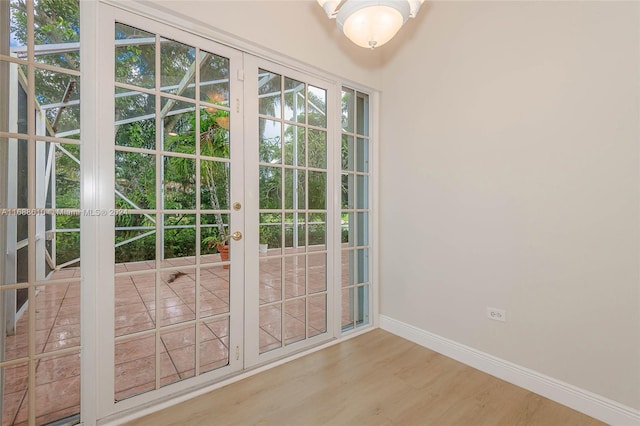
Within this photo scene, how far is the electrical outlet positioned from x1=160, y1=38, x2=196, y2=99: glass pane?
8.84 ft

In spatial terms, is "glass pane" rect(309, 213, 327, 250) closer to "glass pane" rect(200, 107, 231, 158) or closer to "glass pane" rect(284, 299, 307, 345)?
"glass pane" rect(284, 299, 307, 345)

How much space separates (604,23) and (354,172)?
1.95 meters

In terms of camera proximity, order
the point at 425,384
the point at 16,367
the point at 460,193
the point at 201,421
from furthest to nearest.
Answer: the point at 460,193, the point at 425,384, the point at 201,421, the point at 16,367

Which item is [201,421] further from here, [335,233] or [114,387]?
[335,233]

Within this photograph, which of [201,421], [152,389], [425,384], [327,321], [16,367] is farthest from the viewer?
[327,321]

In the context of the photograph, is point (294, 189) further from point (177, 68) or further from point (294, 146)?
point (177, 68)

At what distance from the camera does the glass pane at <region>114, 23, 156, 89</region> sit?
1.75m

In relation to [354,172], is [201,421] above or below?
below

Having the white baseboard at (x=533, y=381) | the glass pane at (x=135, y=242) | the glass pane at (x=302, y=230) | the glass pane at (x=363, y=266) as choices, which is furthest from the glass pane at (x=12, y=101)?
the white baseboard at (x=533, y=381)

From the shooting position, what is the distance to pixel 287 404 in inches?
73.5

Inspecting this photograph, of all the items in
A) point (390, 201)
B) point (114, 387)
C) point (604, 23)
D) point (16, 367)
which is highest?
point (604, 23)

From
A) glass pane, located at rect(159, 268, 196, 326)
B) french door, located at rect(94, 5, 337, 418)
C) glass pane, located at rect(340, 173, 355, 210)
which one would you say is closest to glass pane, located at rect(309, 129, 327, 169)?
french door, located at rect(94, 5, 337, 418)

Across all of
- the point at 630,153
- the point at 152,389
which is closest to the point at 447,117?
the point at 630,153

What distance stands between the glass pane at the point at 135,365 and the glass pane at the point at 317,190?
1562 mm
